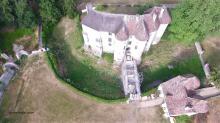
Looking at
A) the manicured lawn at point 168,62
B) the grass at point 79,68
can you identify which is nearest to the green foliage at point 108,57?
the grass at point 79,68

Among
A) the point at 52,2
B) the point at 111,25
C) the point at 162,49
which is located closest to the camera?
the point at 111,25

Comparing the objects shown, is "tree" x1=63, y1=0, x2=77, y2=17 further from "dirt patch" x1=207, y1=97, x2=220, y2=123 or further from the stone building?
"dirt patch" x1=207, y1=97, x2=220, y2=123

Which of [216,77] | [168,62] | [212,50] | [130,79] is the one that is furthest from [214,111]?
[130,79]

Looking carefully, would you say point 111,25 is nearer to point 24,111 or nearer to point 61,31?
point 61,31

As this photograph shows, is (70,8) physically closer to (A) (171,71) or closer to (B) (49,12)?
(B) (49,12)

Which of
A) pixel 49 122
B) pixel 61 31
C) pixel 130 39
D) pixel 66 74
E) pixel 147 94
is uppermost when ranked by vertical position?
pixel 61 31

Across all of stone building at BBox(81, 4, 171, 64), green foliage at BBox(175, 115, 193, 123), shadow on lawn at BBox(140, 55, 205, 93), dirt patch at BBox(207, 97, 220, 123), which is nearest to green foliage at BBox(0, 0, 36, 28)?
stone building at BBox(81, 4, 171, 64)

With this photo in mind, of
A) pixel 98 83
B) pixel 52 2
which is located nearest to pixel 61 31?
pixel 52 2
